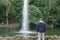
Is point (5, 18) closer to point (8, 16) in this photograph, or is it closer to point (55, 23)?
point (8, 16)

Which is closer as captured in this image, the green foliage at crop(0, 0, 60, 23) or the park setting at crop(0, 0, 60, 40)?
the park setting at crop(0, 0, 60, 40)

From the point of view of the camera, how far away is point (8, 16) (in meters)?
49.8

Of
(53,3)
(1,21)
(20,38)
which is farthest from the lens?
(1,21)

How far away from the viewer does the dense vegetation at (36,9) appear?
148 ft

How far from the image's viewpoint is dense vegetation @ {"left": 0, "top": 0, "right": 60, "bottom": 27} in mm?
45213

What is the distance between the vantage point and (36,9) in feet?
148

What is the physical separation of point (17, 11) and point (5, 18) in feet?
12.6

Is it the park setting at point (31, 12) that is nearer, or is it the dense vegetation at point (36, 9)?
the park setting at point (31, 12)

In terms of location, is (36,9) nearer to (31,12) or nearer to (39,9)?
(31,12)

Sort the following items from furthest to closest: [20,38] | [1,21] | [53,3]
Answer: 1. [1,21]
2. [53,3]
3. [20,38]

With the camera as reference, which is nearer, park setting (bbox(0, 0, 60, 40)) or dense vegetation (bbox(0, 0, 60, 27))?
park setting (bbox(0, 0, 60, 40))

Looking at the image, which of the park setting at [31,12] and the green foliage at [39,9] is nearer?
the park setting at [31,12]

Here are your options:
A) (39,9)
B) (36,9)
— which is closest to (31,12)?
(36,9)

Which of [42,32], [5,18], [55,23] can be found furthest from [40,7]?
[42,32]
